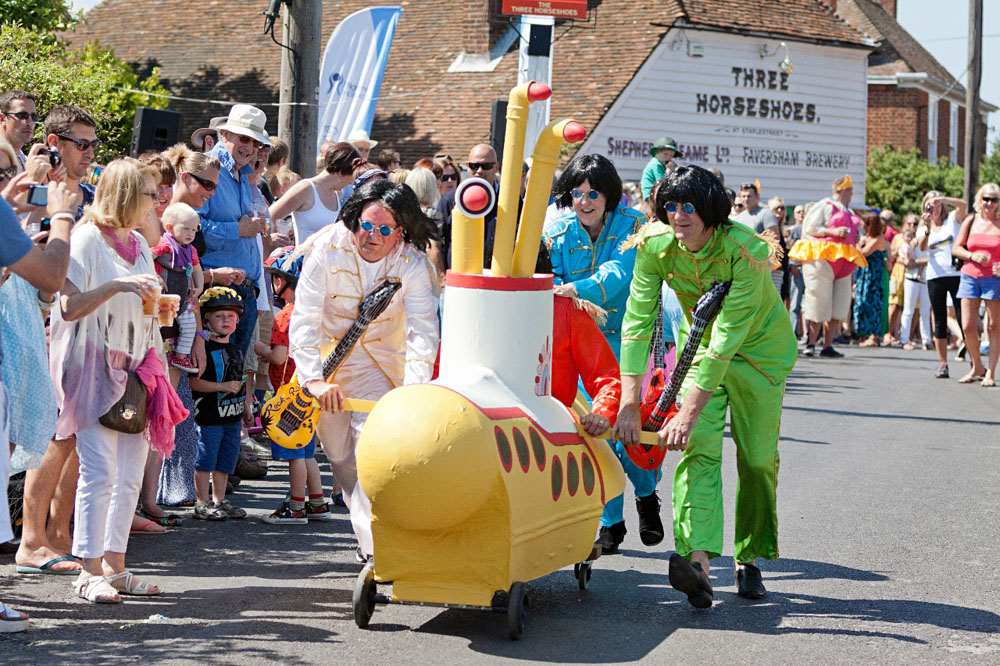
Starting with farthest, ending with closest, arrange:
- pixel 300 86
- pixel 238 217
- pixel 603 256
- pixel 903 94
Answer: pixel 903 94 < pixel 300 86 < pixel 238 217 < pixel 603 256

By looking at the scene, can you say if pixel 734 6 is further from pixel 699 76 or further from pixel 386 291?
pixel 386 291

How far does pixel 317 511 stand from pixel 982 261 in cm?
960

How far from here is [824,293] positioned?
18.6 meters

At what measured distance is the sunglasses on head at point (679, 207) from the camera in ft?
19.4

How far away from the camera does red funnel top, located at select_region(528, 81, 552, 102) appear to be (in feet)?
18.7

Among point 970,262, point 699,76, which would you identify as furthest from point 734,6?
point 970,262

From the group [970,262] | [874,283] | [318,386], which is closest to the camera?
[318,386]

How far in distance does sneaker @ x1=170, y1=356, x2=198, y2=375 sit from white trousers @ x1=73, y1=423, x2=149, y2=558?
1609 mm

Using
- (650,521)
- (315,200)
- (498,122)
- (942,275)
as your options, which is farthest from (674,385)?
(498,122)

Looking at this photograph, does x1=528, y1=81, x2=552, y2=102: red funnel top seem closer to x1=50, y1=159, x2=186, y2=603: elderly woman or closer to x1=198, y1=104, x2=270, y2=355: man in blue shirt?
x1=50, y1=159, x2=186, y2=603: elderly woman

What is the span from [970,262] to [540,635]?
1115 cm

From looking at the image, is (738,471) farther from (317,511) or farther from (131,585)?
(317,511)

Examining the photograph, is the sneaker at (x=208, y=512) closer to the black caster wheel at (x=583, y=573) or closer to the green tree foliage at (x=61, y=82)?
the black caster wheel at (x=583, y=573)

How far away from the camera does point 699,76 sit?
32.1 m
